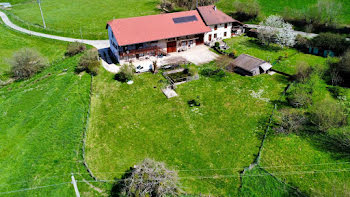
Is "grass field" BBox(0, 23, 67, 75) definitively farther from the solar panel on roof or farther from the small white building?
the small white building

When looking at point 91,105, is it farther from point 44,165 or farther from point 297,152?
point 297,152

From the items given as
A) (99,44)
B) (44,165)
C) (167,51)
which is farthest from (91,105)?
(99,44)

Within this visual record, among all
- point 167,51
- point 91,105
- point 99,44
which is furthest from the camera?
point 99,44

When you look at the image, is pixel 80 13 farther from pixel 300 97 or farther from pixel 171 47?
pixel 300 97

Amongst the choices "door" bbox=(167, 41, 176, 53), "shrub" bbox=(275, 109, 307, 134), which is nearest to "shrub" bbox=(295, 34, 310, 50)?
"shrub" bbox=(275, 109, 307, 134)

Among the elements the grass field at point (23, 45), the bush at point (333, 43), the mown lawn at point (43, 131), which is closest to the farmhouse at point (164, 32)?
the mown lawn at point (43, 131)

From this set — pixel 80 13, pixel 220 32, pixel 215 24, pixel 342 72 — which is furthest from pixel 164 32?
pixel 80 13
